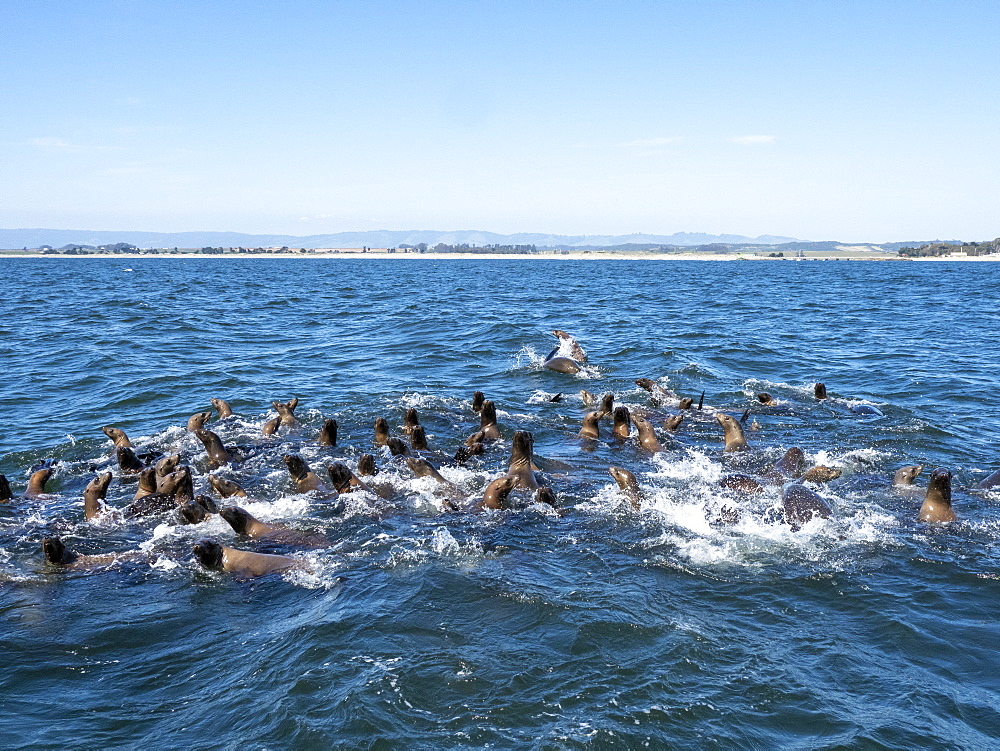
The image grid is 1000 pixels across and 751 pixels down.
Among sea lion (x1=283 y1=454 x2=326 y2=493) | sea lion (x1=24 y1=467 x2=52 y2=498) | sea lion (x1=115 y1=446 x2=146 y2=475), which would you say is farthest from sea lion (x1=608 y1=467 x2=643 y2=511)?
sea lion (x1=24 y1=467 x2=52 y2=498)

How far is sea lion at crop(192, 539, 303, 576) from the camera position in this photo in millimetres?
7605

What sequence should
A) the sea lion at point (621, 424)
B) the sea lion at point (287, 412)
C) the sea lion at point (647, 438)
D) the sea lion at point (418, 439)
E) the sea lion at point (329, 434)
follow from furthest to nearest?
the sea lion at point (287, 412) < the sea lion at point (621, 424) < the sea lion at point (329, 434) < the sea lion at point (647, 438) < the sea lion at point (418, 439)

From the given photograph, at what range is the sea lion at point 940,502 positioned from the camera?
877 centimetres

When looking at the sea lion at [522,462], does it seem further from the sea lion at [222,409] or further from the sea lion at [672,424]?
the sea lion at [222,409]

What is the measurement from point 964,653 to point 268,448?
32.3 ft

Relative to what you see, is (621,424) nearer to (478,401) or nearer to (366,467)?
(478,401)

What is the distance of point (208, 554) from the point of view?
7633 millimetres

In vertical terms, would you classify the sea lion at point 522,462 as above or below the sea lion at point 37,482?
above

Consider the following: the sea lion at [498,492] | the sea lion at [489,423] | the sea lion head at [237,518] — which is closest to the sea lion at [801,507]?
the sea lion at [498,492]

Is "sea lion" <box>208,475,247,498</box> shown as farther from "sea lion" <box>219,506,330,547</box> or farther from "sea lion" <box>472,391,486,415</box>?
"sea lion" <box>472,391,486,415</box>

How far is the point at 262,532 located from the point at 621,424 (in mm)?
6506

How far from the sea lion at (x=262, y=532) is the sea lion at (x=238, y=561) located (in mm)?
529

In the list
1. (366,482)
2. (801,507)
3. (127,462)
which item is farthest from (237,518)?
(801,507)

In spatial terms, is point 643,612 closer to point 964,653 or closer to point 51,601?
point 964,653
